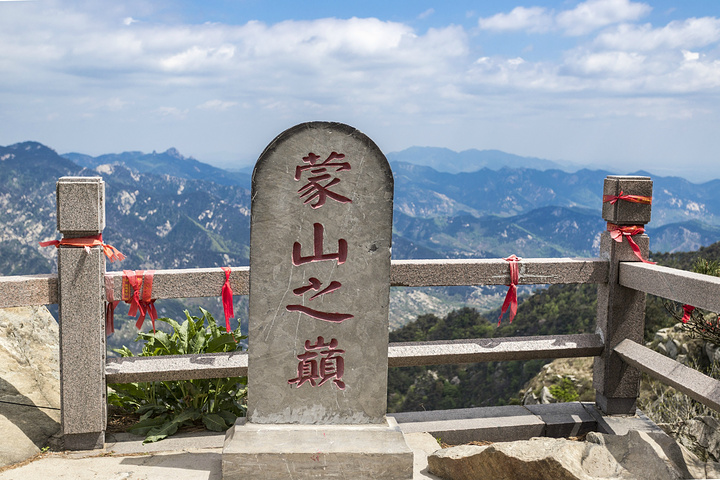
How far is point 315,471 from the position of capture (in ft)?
12.5

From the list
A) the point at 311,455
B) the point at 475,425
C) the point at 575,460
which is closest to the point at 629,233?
the point at 475,425

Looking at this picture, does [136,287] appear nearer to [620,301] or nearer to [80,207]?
[80,207]

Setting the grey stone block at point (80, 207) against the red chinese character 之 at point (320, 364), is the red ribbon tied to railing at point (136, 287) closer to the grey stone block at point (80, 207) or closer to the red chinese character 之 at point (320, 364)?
the grey stone block at point (80, 207)

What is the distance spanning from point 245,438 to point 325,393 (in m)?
0.58

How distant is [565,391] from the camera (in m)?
10.8

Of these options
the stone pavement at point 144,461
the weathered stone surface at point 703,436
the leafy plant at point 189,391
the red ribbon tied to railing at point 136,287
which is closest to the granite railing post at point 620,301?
the weathered stone surface at point 703,436

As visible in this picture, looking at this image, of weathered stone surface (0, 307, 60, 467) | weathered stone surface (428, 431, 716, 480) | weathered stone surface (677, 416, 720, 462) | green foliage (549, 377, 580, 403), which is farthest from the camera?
green foliage (549, 377, 580, 403)

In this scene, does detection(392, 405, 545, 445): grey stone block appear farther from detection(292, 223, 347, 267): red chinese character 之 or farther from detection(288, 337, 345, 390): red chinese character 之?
detection(292, 223, 347, 267): red chinese character 之

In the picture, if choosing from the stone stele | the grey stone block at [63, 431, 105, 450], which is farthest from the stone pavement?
the stone stele

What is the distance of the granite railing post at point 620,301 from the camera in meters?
5.15

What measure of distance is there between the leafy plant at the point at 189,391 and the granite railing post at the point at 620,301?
308 cm

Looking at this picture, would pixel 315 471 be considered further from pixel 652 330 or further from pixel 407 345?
pixel 652 330

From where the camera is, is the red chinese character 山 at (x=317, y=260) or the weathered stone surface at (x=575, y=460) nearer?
the weathered stone surface at (x=575, y=460)

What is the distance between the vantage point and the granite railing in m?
4.34
